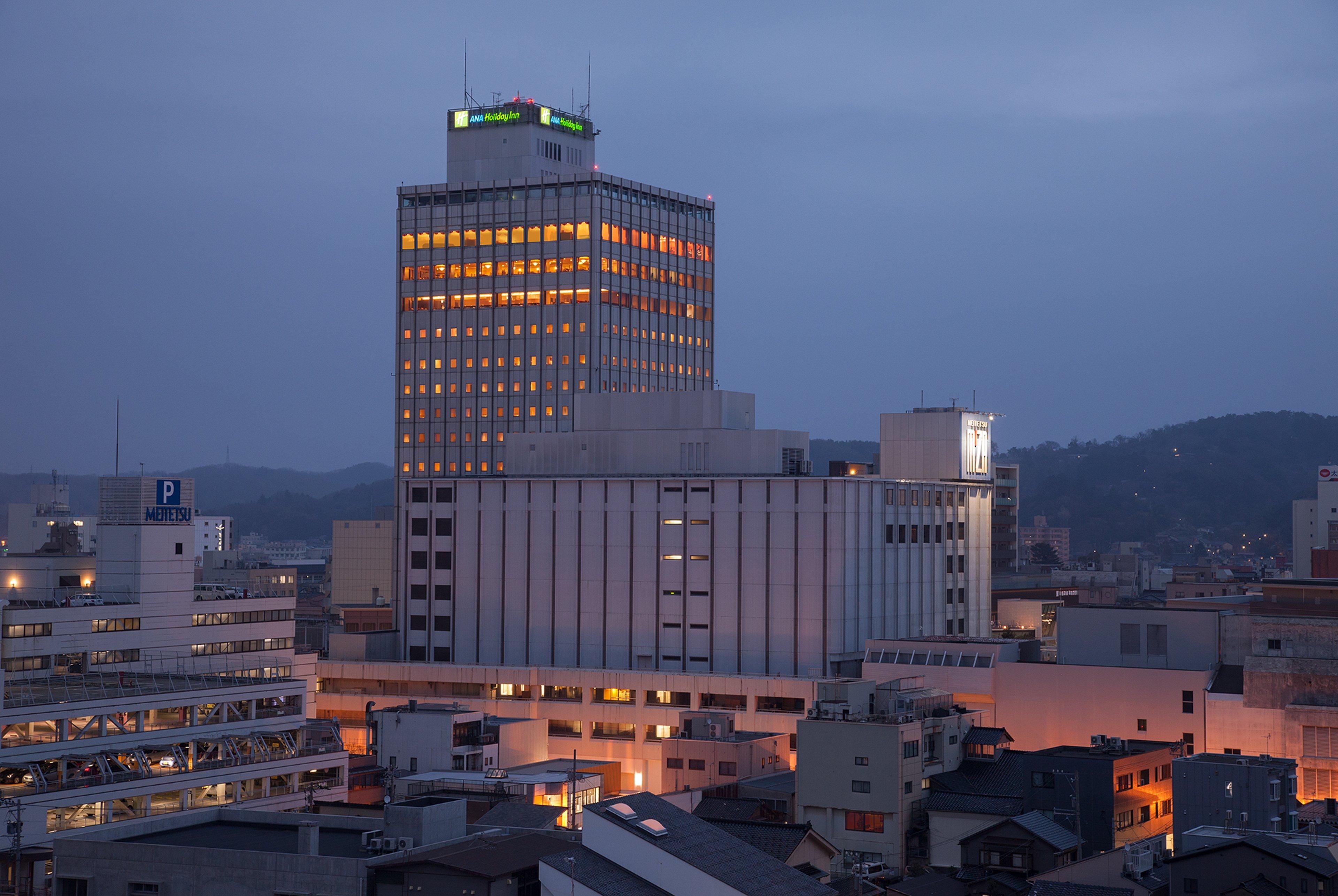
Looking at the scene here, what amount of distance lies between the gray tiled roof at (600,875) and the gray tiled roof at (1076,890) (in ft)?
76.5

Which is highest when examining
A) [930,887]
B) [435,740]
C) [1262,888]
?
[1262,888]

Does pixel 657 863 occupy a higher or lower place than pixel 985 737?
higher

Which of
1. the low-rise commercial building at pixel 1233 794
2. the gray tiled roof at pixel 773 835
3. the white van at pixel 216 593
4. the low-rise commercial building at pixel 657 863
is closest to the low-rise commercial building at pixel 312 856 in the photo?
the low-rise commercial building at pixel 657 863

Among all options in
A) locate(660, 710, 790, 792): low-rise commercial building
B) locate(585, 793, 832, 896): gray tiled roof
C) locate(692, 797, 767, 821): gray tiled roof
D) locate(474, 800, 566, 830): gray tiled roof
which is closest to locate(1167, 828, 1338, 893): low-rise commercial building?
locate(585, 793, 832, 896): gray tiled roof

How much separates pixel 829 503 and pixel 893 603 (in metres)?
15.5

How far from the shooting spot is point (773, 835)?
8381cm

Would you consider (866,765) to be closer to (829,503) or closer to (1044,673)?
(1044,673)

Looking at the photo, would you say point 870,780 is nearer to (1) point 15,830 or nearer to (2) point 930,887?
(2) point 930,887

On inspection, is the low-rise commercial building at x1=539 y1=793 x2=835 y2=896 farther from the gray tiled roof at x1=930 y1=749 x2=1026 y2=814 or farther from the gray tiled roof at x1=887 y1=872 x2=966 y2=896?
the gray tiled roof at x1=930 y1=749 x2=1026 y2=814

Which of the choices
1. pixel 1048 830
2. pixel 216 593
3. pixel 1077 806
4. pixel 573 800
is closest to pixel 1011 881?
pixel 1048 830

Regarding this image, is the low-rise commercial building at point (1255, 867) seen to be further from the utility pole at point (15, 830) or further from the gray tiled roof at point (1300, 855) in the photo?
the utility pole at point (15, 830)

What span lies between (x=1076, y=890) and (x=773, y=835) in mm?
16266

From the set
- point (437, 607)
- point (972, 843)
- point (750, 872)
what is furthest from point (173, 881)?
point (437, 607)

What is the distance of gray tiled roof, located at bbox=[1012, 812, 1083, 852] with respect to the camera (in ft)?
290
